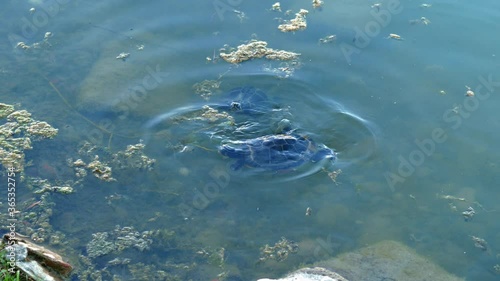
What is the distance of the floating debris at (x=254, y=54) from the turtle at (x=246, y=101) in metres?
0.57

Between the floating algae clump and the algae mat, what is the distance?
3.28 meters

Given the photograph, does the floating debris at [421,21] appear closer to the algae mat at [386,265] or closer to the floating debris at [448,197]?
the floating debris at [448,197]

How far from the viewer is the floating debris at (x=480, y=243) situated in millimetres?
5531

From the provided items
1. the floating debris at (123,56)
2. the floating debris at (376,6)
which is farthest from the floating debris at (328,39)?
the floating debris at (123,56)

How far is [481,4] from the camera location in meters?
8.61

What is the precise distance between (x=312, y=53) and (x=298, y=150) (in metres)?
1.82

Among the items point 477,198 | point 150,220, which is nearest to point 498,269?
point 477,198

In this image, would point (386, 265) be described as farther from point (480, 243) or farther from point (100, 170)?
point (100, 170)

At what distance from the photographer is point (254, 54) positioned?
24.2ft

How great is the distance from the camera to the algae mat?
5148mm

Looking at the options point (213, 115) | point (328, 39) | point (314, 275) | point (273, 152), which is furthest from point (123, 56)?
point (314, 275)

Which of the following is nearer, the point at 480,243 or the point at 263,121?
the point at 480,243

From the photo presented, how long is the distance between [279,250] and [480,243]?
80.2 inches

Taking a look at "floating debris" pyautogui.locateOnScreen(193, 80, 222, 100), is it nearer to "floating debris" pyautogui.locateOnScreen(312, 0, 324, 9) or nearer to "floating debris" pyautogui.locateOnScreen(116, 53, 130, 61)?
"floating debris" pyautogui.locateOnScreen(116, 53, 130, 61)
